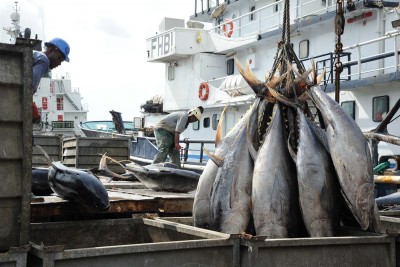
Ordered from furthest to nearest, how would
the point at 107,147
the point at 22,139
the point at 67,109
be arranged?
the point at 67,109
the point at 107,147
the point at 22,139

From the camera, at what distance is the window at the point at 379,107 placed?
13.3 metres

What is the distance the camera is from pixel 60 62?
208 inches

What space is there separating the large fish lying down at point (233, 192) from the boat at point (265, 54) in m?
7.28

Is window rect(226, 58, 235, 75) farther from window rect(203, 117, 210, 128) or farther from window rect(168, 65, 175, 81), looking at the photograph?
window rect(168, 65, 175, 81)

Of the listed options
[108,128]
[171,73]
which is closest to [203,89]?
[171,73]

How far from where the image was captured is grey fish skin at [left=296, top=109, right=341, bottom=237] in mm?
4168

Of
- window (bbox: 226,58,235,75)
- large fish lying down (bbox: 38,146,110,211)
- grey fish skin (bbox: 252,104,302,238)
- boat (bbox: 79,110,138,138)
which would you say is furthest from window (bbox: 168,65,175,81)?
grey fish skin (bbox: 252,104,302,238)

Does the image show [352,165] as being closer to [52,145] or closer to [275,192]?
[275,192]

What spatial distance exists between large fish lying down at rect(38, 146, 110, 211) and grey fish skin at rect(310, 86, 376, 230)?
1.80 m

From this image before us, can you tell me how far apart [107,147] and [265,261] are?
8.53 m

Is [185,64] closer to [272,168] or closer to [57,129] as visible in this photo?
[57,129]

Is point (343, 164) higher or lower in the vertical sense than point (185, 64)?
lower

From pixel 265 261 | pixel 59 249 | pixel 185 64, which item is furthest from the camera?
pixel 185 64

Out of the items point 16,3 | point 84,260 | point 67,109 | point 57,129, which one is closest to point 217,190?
point 84,260
